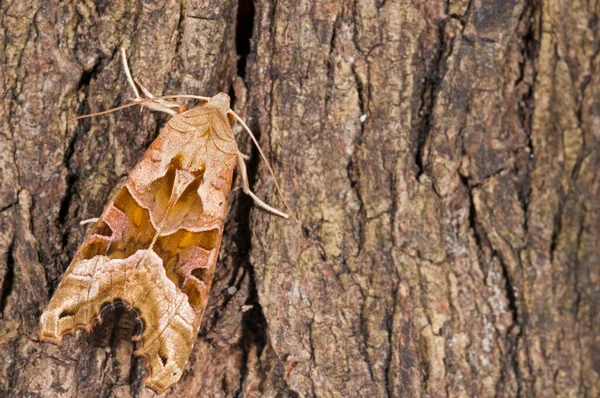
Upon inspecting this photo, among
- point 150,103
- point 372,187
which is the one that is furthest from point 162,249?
point 372,187

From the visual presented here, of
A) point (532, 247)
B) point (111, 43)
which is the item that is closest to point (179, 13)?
point (111, 43)

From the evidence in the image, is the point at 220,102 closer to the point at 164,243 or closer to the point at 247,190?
the point at 247,190

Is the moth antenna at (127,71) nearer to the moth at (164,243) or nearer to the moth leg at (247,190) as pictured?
the moth at (164,243)

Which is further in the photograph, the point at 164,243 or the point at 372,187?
the point at 164,243

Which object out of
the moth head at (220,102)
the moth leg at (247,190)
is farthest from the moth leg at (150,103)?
the moth leg at (247,190)

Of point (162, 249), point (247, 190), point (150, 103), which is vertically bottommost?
point (162, 249)

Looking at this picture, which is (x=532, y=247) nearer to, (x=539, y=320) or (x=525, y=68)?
(x=539, y=320)
